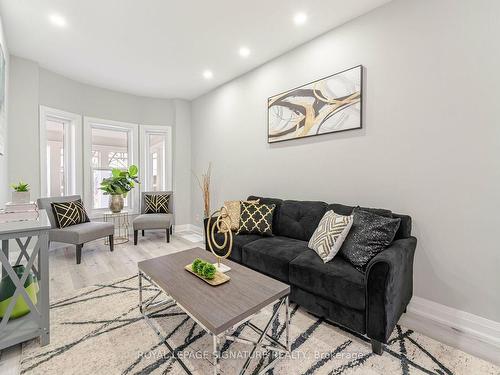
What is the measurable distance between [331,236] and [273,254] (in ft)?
1.85

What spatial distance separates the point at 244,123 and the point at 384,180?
227 centimetres

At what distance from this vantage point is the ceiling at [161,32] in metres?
2.35

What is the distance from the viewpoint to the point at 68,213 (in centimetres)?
349

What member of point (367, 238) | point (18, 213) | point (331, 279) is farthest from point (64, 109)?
point (367, 238)

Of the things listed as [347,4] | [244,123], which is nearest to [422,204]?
[347,4]

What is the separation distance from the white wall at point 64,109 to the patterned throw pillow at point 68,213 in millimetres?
457

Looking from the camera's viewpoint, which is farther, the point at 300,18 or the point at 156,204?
the point at 156,204

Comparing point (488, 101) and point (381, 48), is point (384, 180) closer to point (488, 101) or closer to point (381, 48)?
point (488, 101)

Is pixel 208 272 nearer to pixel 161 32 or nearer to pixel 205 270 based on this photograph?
pixel 205 270

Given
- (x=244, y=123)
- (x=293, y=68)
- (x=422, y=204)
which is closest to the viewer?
(x=422, y=204)

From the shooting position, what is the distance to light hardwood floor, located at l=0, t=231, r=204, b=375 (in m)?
1.65

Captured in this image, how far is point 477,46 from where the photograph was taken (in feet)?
5.96

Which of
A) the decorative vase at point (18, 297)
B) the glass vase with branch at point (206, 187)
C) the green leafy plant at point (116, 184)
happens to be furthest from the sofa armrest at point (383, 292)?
the green leafy plant at point (116, 184)

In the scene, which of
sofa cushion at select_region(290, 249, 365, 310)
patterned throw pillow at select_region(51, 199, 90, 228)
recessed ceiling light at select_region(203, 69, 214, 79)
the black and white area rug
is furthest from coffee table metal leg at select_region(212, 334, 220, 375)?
recessed ceiling light at select_region(203, 69, 214, 79)
